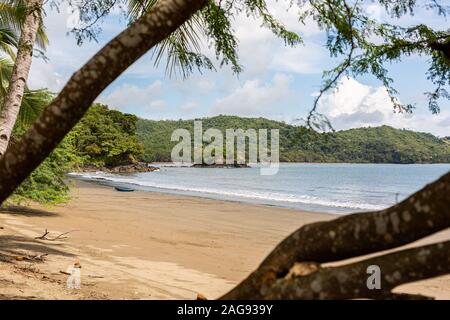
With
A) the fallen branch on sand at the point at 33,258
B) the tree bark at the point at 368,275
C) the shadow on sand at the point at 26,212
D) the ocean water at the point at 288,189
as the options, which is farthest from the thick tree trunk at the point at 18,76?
the shadow on sand at the point at 26,212

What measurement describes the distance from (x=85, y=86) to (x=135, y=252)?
9596mm

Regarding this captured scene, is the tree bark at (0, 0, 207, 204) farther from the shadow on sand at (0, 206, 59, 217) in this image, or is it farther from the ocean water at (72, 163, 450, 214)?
the shadow on sand at (0, 206, 59, 217)

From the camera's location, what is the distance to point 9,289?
6250mm

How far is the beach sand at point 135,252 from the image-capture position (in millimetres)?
7387

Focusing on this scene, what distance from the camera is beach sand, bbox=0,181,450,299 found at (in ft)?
24.2

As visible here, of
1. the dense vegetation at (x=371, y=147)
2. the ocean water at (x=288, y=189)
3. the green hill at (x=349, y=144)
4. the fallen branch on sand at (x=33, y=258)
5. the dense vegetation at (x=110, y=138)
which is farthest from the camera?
the dense vegetation at (x=371, y=147)

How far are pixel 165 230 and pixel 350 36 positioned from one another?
1355 centimetres

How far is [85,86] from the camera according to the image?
2916 mm

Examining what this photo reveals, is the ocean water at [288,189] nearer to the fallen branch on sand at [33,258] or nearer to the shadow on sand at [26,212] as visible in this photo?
the fallen branch on sand at [33,258]

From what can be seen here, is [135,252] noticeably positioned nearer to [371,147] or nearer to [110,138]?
[110,138]

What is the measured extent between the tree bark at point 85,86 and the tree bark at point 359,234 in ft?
4.72

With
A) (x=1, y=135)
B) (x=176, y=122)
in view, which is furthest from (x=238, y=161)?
(x=1, y=135)
